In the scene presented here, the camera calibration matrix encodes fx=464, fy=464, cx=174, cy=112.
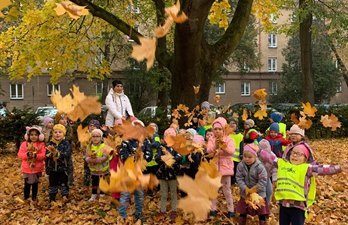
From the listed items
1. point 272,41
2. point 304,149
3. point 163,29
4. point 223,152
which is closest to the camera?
point 163,29

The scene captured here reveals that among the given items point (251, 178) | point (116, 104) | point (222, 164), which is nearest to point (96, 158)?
point (116, 104)

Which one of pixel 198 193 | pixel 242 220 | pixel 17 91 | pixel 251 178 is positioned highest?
pixel 17 91

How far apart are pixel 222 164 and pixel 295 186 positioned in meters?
1.81

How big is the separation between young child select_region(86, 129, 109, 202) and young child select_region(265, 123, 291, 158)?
2.70 metres

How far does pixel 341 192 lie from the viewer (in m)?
8.77

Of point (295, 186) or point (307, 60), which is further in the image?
point (307, 60)

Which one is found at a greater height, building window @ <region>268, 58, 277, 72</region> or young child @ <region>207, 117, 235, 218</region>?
building window @ <region>268, 58, 277, 72</region>

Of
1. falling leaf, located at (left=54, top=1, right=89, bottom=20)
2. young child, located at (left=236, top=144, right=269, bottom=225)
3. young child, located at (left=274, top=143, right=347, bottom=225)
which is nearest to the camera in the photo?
falling leaf, located at (left=54, top=1, right=89, bottom=20)

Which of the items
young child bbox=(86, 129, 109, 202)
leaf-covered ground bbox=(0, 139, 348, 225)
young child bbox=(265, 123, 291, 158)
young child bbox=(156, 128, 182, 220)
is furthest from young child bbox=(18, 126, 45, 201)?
young child bbox=(265, 123, 291, 158)

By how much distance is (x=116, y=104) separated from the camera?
25.0 ft

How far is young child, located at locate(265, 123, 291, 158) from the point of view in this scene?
23.8 feet

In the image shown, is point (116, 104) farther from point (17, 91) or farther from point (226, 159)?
point (17, 91)

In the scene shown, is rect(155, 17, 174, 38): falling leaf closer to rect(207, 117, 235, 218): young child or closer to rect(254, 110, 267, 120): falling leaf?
rect(207, 117, 235, 218): young child

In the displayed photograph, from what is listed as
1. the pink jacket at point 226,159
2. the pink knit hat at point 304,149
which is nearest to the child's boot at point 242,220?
the pink jacket at point 226,159
